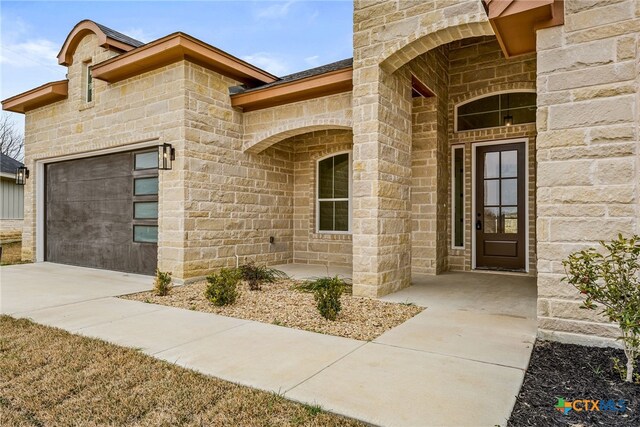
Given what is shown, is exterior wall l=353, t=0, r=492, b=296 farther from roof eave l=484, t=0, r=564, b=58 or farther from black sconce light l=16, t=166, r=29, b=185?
black sconce light l=16, t=166, r=29, b=185

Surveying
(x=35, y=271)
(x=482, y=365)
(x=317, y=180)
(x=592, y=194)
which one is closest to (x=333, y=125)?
(x=317, y=180)

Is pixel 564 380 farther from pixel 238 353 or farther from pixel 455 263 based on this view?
pixel 455 263

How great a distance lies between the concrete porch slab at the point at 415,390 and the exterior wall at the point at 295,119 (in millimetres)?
4020

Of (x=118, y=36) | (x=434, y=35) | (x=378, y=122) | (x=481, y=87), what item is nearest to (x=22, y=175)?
(x=118, y=36)

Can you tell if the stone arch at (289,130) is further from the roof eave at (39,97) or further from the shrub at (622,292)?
the roof eave at (39,97)

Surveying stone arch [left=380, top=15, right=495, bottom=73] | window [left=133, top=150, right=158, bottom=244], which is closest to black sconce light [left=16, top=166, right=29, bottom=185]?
window [left=133, top=150, right=158, bottom=244]

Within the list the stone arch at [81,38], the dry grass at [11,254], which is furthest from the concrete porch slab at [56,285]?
the stone arch at [81,38]

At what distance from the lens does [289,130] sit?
6582 millimetres

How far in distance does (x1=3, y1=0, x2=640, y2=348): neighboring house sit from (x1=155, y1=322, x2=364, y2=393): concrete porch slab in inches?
73.5

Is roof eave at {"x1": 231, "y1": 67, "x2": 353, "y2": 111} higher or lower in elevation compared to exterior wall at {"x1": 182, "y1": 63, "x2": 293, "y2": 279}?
higher

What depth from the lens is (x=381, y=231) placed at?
5035 millimetres

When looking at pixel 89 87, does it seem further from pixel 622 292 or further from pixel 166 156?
pixel 622 292

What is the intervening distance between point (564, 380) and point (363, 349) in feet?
4.65

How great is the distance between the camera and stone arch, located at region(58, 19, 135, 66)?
22.9ft
